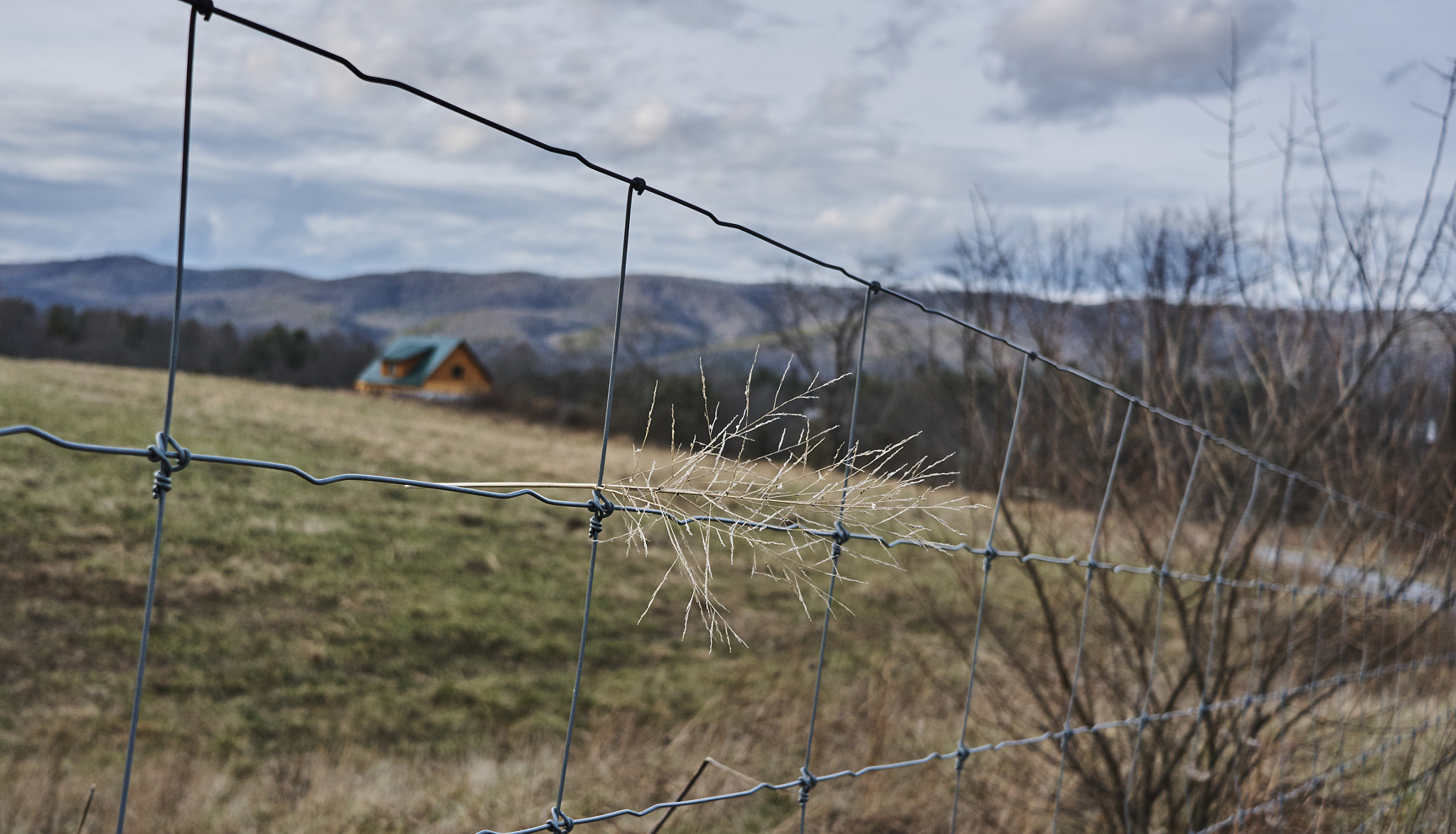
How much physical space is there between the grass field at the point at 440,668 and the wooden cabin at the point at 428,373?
47.3 feet

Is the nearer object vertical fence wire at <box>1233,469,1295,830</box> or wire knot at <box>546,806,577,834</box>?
wire knot at <box>546,806,577,834</box>

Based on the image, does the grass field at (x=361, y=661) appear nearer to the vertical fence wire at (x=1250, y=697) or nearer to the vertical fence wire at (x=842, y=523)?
the vertical fence wire at (x=842, y=523)

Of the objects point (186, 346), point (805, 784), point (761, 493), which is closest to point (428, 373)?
point (186, 346)

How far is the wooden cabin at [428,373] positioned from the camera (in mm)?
28406

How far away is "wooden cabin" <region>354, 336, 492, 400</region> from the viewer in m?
28.4

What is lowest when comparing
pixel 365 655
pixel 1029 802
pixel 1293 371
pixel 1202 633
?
pixel 365 655

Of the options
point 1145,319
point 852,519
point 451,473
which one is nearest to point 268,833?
point 852,519

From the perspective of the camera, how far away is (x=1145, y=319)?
3.62 meters

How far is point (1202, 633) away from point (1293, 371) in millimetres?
1046

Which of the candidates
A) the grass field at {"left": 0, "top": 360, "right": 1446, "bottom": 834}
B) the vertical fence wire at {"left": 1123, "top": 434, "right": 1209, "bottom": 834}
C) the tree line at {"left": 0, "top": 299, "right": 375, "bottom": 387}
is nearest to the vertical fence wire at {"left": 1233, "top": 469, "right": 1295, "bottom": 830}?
the grass field at {"left": 0, "top": 360, "right": 1446, "bottom": 834}

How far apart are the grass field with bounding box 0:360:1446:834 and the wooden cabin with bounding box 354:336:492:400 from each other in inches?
568

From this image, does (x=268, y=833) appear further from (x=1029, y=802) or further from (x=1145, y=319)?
(x=1145, y=319)

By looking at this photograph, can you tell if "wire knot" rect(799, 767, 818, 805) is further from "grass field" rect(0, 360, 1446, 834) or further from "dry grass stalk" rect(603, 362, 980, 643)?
"grass field" rect(0, 360, 1446, 834)

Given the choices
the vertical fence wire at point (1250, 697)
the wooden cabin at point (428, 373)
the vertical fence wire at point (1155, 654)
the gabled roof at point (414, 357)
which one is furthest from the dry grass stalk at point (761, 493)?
the gabled roof at point (414, 357)
